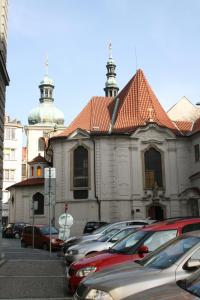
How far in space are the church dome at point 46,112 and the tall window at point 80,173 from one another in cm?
3493

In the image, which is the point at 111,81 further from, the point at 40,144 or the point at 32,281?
the point at 32,281

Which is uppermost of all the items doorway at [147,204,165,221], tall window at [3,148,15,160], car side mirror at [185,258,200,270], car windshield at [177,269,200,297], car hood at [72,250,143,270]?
tall window at [3,148,15,160]

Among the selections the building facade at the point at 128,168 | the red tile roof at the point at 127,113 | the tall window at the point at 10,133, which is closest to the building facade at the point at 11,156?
the tall window at the point at 10,133

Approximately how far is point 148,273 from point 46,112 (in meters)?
69.9

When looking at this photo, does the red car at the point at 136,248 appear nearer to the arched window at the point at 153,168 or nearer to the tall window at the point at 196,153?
the arched window at the point at 153,168

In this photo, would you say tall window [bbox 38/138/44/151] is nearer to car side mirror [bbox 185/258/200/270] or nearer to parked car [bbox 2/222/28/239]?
parked car [bbox 2/222/28/239]

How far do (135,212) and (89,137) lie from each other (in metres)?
8.39

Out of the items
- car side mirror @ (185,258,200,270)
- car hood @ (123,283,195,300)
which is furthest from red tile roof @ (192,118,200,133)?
car hood @ (123,283,195,300)

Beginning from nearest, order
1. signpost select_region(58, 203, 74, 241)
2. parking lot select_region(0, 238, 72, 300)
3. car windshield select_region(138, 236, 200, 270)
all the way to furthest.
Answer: car windshield select_region(138, 236, 200, 270) < parking lot select_region(0, 238, 72, 300) < signpost select_region(58, 203, 74, 241)

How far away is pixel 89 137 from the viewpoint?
131ft

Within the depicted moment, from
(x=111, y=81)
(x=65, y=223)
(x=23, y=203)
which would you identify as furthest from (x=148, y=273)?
(x=111, y=81)

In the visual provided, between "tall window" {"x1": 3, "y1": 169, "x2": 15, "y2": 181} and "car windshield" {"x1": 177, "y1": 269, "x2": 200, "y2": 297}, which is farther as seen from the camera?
"tall window" {"x1": 3, "y1": 169, "x2": 15, "y2": 181}

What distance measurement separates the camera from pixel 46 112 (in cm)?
7469

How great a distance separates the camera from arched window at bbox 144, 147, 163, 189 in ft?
128
